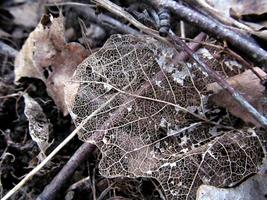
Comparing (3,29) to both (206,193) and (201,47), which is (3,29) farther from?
(206,193)

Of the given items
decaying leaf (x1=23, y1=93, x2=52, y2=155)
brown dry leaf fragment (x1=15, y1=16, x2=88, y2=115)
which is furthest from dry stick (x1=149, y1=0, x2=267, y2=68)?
decaying leaf (x1=23, y1=93, x2=52, y2=155)

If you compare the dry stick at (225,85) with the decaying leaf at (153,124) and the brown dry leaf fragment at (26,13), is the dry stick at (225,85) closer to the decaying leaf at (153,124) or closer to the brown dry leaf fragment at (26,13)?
the decaying leaf at (153,124)

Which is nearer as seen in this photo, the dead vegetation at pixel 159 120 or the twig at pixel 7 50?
the dead vegetation at pixel 159 120

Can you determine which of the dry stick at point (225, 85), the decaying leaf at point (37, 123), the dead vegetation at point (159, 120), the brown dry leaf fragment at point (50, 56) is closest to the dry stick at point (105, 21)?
the dead vegetation at point (159, 120)

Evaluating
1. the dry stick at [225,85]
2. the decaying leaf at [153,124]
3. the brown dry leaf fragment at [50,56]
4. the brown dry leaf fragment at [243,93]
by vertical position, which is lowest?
the brown dry leaf fragment at [50,56]

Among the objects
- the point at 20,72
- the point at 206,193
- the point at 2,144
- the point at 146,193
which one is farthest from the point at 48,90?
the point at 206,193

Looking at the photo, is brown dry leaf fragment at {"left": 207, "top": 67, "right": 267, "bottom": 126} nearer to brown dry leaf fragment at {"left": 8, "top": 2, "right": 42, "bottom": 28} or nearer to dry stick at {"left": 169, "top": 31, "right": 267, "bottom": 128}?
dry stick at {"left": 169, "top": 31, "right": 267, "bottom": 128}

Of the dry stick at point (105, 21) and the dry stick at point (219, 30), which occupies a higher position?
the dry stick at point (219, 30)
